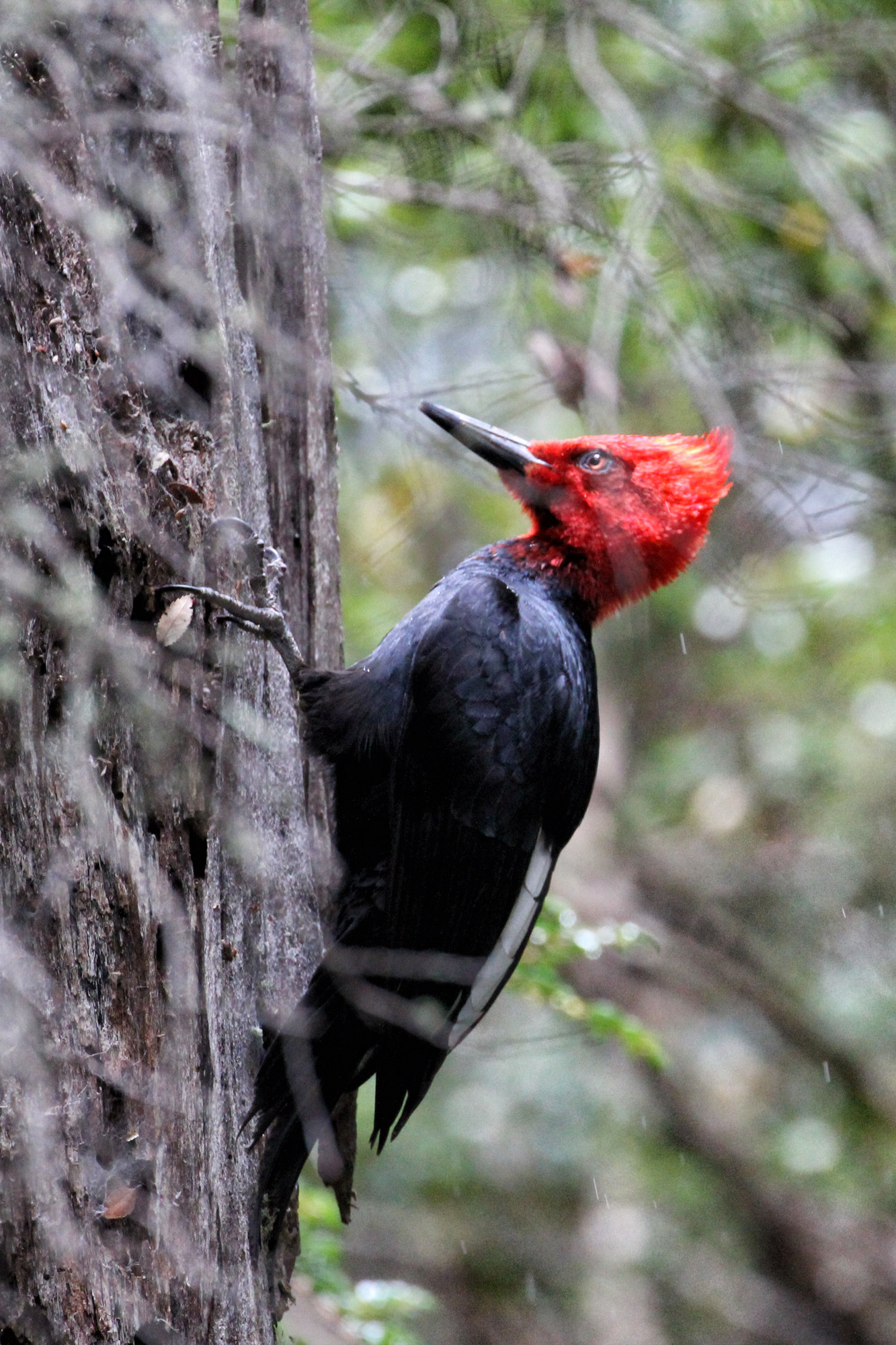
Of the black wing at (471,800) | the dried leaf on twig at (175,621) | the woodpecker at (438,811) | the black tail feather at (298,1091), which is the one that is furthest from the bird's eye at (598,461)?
the black tail feather at (298,1091)

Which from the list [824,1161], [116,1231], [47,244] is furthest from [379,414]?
[824,1161]

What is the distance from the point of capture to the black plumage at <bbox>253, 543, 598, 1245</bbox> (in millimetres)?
2576

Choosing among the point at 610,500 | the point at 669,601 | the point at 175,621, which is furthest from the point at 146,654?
the point at 669,601

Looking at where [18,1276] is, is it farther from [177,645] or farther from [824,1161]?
[824,1161]

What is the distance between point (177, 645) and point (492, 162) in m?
2.16

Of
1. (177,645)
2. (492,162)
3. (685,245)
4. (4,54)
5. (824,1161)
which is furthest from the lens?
(824,1161)

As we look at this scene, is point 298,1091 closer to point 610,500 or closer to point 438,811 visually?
point 438,811

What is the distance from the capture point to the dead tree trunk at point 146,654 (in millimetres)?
1870

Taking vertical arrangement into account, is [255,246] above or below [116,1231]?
above

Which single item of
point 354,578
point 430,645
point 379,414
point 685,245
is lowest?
point 354,578

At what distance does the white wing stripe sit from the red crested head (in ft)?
2.28

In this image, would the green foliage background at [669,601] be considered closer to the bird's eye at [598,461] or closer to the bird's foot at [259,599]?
the bird's eye at [598,461]

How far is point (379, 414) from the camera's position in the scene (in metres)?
2.79

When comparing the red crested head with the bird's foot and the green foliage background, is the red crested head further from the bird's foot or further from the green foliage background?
the bird's foot
